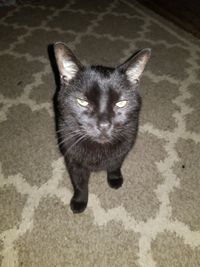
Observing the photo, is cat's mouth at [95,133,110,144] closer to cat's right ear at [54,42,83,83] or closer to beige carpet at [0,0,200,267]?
cat's right ear at [54,42,83,83]

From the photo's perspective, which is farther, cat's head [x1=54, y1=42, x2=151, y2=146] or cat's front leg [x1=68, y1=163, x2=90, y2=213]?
cat's front leg [x1=68, y1=163, x2=90, y2=213]

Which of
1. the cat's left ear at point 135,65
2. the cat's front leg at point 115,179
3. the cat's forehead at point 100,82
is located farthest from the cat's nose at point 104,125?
the cat's front leg at point 115,179

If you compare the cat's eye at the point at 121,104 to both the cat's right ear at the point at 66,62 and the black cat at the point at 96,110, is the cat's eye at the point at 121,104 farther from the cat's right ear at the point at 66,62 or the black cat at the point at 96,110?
the cat's right ear at the point at 66,62

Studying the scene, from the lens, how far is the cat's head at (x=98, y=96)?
3.38ft

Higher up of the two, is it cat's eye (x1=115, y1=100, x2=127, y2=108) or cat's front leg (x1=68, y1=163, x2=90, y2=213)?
cat's eye (x1=115, y1=100, x2=127, y2=108)

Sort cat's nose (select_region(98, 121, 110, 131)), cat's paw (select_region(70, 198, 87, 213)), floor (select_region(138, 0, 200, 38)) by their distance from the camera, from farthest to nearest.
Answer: floor (select_region(138, 0, 200, 38))
cat's paw (select_region(70, 198, 87, 213))
cat's nose (select_region(98, 121, 110, 131))

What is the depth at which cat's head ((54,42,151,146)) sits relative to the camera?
1.03 m

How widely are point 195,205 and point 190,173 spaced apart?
19cm

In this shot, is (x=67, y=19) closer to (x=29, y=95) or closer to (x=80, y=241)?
(x=29, y=95)

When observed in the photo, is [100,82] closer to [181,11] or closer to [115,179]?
[115,179]

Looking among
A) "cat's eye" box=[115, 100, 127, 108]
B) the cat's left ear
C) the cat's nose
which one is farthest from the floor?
the cat's nose

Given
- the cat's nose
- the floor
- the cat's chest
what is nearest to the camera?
the cat's nose

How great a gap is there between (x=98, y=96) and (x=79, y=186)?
445 millimetres

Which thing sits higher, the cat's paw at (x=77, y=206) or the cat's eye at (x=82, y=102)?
the cat's eye at (x=82, y=102)
